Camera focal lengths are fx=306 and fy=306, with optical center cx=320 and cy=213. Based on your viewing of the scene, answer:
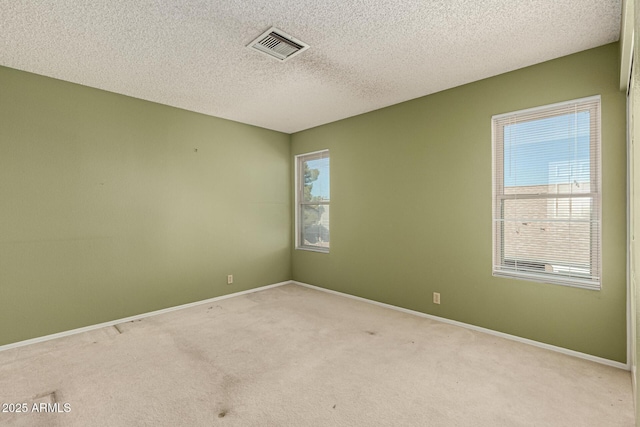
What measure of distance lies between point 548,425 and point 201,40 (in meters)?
3.56

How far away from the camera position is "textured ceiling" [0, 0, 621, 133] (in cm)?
208

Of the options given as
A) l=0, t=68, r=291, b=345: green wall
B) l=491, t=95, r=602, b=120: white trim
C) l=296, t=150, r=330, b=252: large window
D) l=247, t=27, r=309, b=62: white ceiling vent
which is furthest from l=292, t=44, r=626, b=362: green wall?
l=247, t=27, r=309, b=62: white ceiling vent

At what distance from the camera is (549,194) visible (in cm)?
281

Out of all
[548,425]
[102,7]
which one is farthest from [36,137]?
[548,425]

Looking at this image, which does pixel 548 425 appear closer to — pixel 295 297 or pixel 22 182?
pixel 295 297

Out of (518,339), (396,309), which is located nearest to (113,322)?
(396,309)

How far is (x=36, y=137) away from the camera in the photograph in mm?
3021

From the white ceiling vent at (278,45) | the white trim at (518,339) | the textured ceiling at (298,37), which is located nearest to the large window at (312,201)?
the white trim at (518,339)

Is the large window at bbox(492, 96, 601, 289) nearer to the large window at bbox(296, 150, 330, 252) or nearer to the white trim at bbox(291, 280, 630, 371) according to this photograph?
the white trim at bbox(291, 280, 630, 371)

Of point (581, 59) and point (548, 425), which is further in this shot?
point (581, 59)

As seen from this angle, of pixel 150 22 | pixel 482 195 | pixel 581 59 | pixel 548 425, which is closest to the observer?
pixel 548 425

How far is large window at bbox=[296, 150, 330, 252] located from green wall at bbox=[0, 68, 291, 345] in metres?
0.66

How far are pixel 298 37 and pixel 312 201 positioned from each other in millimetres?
3020

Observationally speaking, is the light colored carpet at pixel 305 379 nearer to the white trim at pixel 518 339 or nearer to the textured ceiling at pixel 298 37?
the white trim at pixel 518 339
